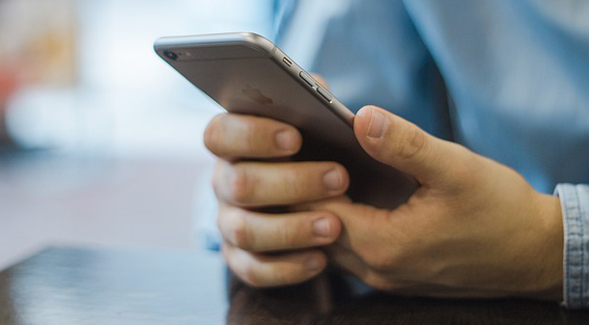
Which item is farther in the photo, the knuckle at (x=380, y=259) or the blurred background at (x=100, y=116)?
the blurred background at (x=100, y=116)

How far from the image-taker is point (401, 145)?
32cm

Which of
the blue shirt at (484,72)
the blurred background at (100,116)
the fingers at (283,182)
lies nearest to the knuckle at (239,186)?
the fingers at (283,182)

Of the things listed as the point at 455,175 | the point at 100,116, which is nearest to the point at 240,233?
the point at 455,175

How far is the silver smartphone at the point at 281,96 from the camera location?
29cm

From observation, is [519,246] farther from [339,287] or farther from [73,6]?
[73,6]

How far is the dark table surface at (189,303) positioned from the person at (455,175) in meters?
0.01

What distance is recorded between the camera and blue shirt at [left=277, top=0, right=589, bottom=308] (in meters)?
0.43

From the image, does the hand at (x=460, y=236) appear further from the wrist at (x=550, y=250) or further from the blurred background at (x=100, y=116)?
the blurred background at (x=100, y=116)

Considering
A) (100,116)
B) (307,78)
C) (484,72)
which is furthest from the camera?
(100,116)

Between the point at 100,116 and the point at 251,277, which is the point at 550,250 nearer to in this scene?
the point at 251,277

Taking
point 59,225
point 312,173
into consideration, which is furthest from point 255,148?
point 59,225

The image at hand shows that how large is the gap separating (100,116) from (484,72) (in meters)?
2.87

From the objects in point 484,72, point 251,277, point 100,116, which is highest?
point 484,72

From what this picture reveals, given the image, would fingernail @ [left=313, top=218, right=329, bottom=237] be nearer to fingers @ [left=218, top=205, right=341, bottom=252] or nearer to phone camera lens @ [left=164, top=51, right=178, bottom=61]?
fingers @ [left=218, top=205, right=341, bottom=252]
